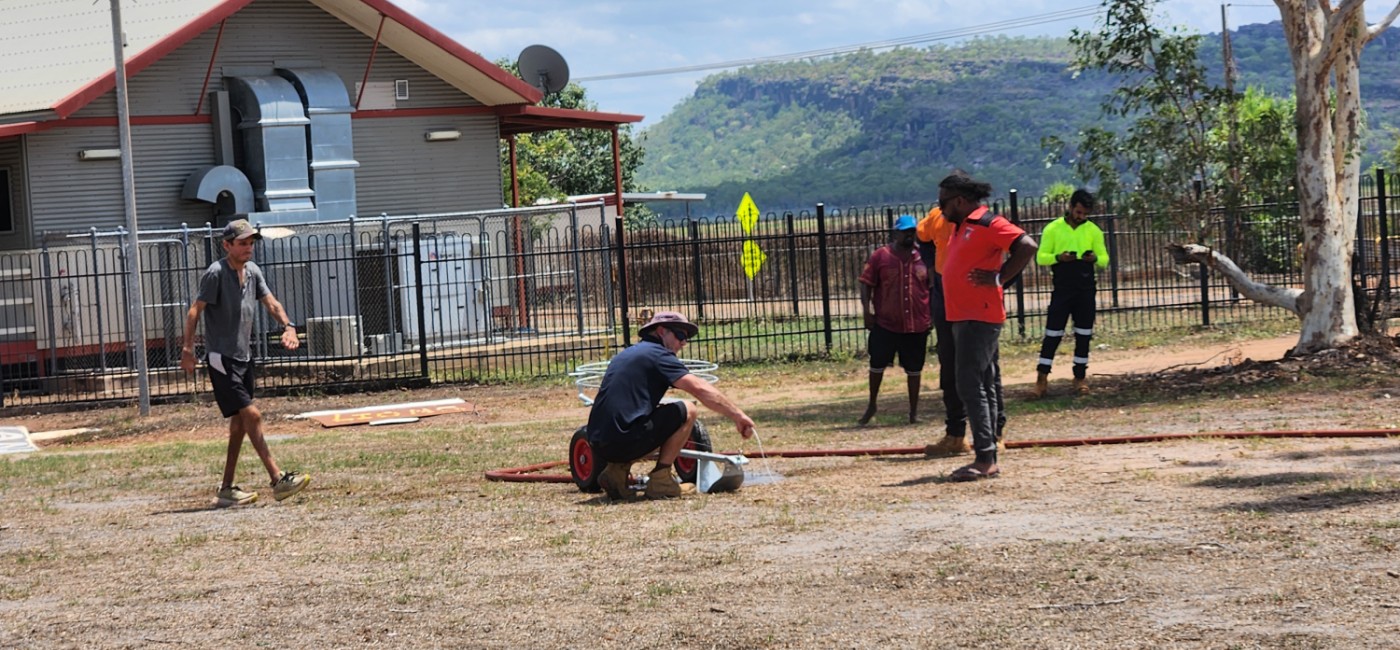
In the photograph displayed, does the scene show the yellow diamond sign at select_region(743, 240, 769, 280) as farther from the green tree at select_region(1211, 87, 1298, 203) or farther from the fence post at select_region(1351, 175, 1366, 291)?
the green tree at select_region(1211, 87, 1298, 203)

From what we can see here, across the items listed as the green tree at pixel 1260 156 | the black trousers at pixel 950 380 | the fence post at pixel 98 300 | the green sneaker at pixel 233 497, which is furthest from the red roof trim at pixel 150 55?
the black trousers at pixel 950 380

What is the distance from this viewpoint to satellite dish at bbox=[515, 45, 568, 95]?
30.0 metres

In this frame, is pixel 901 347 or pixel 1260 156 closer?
pixel 901 347

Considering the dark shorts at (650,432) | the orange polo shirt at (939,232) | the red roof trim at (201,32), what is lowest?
the dark shorts at (650,432)

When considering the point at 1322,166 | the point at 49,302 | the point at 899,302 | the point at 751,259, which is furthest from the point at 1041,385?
the point at 49,302

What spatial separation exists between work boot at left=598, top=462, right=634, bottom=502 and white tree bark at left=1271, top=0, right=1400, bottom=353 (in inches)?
314

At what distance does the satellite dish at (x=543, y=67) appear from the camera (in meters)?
30.0

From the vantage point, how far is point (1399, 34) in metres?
156

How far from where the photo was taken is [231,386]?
10883 millimetres

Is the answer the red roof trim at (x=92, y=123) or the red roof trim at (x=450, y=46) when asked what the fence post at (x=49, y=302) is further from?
the red roof trim at (x=450, y=46)

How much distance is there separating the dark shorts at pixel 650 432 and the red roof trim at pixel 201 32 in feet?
50.7

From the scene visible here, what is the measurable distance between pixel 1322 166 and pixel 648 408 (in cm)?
818

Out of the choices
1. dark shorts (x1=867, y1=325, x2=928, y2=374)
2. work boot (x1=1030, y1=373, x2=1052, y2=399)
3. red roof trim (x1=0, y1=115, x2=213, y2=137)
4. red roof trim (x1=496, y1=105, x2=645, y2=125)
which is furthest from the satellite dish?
dark shorts (x1=867, y1=325, x2=928, y2=374)

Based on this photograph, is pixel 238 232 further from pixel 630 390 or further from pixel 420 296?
pixel 420 296
